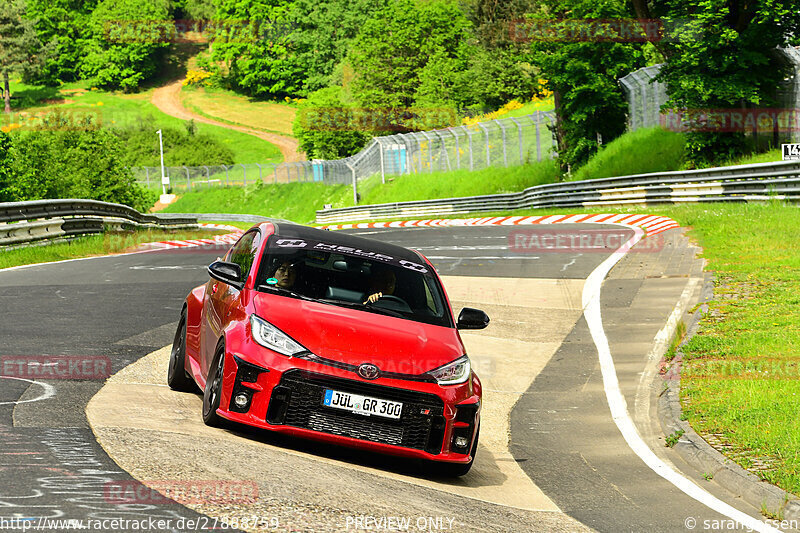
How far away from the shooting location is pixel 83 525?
4.58 metres

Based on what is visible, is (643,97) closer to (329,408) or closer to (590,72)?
(590,72)

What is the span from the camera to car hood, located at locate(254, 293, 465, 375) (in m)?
6.88

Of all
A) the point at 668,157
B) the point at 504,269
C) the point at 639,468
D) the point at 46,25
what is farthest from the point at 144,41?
the point at 639,468

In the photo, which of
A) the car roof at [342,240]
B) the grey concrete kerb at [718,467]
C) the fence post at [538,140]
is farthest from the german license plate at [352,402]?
the fence post at [538,140]

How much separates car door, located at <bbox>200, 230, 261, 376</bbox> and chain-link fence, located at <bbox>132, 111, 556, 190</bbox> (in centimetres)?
3908

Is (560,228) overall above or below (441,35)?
below

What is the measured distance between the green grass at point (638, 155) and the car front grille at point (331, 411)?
3103 centimetres

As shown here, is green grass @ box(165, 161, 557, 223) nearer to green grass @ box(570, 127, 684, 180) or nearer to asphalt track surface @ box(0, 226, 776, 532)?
green grass @ box(570, 127, 684, 180)

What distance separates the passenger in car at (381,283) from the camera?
313 inches

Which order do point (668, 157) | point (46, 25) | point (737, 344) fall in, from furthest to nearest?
point (46, 25)
point (668, 157)
point (737, 344)

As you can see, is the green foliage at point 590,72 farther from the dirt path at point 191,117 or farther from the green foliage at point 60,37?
the green foliage at point 60,37

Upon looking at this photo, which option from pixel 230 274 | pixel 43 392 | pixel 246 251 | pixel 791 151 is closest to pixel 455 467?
pixel 230 274

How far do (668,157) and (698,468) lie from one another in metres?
31.3

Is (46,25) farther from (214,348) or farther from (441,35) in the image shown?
(214,348)
